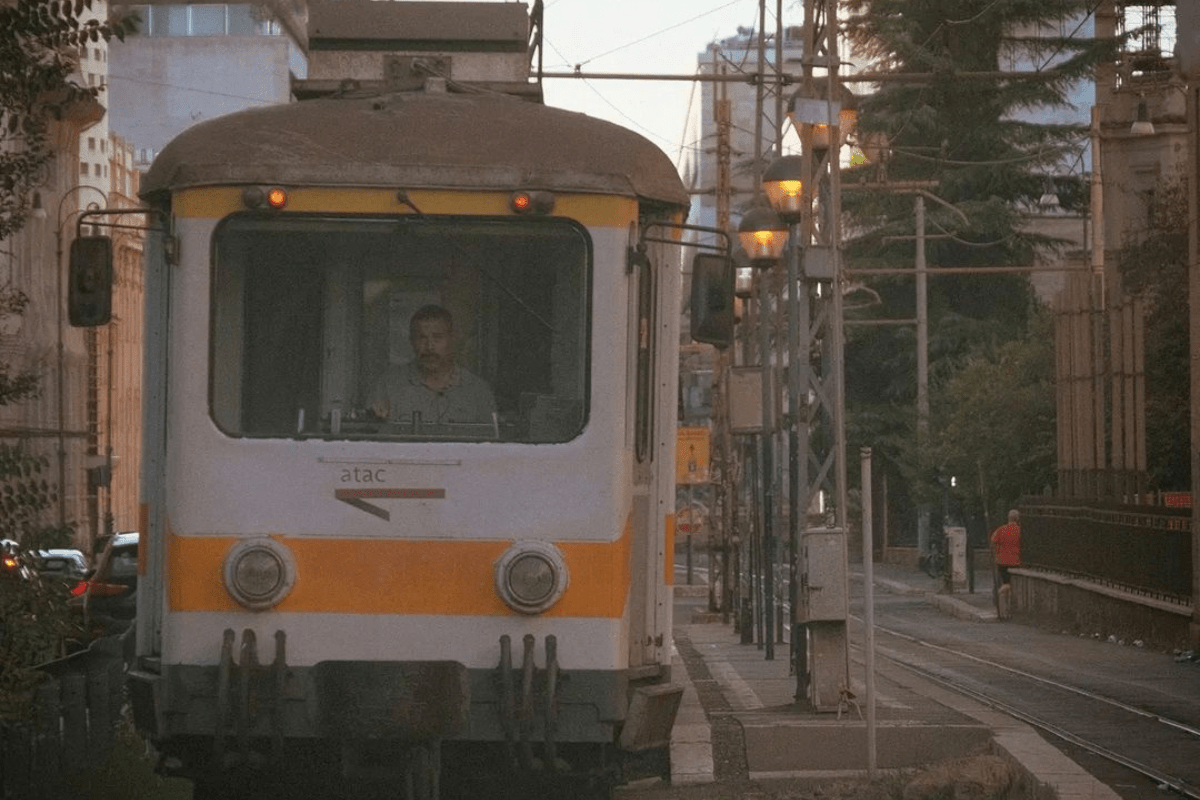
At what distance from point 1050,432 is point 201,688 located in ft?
117

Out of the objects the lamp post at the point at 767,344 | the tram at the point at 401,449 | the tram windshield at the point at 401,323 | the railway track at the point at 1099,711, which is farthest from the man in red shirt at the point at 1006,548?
the tram windshield at the point at 401,323

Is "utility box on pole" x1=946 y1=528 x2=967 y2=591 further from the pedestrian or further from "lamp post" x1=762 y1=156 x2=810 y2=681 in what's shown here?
"lamp post" x1=762 y1=156 x2=810 y2=681

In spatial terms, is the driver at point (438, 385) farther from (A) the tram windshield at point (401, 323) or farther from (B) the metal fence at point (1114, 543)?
(B) the metal fence at point (1114, 543)

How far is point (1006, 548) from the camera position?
115ft

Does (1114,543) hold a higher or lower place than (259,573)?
lower

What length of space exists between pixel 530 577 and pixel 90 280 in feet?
7.51

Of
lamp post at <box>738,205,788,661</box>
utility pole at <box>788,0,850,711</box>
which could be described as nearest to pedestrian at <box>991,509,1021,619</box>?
lamp post at <box>738,205,788,661</box>

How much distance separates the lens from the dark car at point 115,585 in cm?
2309

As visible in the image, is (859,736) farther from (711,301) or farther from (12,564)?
(12,564)

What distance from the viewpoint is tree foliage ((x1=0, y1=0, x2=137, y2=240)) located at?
11.4m

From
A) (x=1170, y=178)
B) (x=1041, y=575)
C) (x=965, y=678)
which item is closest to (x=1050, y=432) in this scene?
(x=1170, y=178)

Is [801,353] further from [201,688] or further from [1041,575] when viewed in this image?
[1041,575]

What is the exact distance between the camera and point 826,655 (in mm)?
15273

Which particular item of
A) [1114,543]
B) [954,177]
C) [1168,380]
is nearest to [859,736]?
[1114,543]
